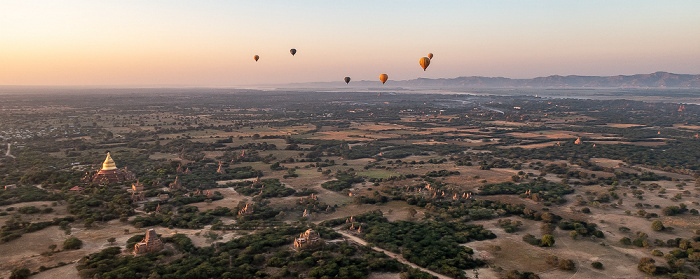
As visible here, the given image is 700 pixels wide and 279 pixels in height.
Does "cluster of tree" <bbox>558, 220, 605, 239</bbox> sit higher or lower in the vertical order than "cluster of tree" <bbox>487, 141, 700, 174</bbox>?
higher

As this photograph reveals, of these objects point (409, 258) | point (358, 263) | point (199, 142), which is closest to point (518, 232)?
point (409, 258)

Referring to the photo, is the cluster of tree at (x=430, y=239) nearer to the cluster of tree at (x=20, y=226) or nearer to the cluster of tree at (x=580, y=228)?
the cluster of tree at (x=580, y=228)

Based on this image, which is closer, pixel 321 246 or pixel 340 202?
pixel 321 246

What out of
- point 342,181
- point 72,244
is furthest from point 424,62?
point 72,244

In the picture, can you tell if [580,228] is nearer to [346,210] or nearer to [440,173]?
[346,210]

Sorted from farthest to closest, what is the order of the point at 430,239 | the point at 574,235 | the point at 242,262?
the point at 574,235 → the point at 430,239 → the point at 242,262

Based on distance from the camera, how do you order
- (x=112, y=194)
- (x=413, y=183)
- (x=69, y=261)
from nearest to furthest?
1. (x=69, y=261)
2. (x=112, y=194)
3. (x=413, y=183)

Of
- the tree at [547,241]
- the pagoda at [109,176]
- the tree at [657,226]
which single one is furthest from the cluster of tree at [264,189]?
the tree at [657,226]

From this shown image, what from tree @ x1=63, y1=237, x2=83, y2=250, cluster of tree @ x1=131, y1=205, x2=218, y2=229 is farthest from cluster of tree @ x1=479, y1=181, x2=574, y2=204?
tree @ x1=63, y1=237, x2=83, y2=250

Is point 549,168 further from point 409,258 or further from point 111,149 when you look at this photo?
point 111,149

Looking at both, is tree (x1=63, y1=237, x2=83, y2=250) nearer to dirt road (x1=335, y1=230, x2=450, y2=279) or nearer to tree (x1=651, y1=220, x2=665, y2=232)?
dirt road (x1=335, y1=230, x2=450, y2=279)

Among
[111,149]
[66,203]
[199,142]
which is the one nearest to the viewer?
[66,203]
